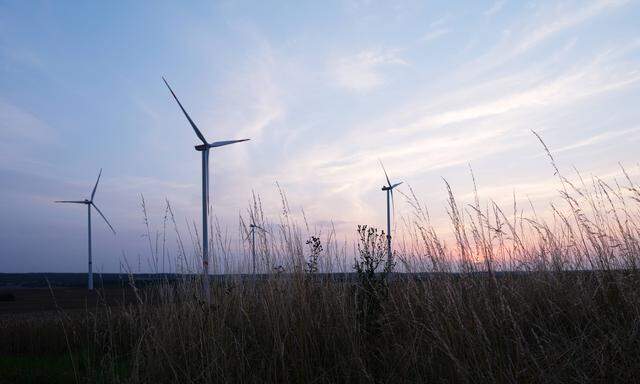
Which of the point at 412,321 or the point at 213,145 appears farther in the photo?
the point at 213,145

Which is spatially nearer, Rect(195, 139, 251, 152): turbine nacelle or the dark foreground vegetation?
the dark foreground vegetation

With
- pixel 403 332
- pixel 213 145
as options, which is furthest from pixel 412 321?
pixel 213 145

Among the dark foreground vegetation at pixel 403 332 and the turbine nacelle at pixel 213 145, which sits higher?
the turbine nacelle at pixel 213 145

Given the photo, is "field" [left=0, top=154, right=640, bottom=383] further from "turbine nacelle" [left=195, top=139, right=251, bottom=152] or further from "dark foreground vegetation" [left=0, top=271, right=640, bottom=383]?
"turbine nacelle" [left=195, top=139, right=251, bottom=152]

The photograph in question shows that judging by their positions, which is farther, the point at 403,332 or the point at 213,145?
the point at 213,145

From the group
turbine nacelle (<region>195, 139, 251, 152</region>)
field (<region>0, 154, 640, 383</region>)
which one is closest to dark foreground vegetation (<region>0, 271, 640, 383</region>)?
field (<region>0, 154, 640, 383</region>)

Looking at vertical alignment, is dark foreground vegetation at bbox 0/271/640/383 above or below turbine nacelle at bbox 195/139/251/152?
below

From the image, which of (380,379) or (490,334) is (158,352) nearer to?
(380,379)

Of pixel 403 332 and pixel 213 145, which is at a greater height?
pixel 213 145

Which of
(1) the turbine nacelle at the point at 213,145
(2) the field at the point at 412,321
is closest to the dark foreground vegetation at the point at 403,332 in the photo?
(2) the field at the point at 412,321

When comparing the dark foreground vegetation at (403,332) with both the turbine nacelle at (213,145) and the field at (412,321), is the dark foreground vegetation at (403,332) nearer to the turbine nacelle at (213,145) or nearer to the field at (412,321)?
the field at (412,321)

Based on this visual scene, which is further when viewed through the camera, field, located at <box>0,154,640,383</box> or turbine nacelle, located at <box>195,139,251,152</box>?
turbine nacelle, located at <box>195,139,251,152</box>

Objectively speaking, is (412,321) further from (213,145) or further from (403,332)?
(213,145)

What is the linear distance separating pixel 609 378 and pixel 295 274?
453cm
